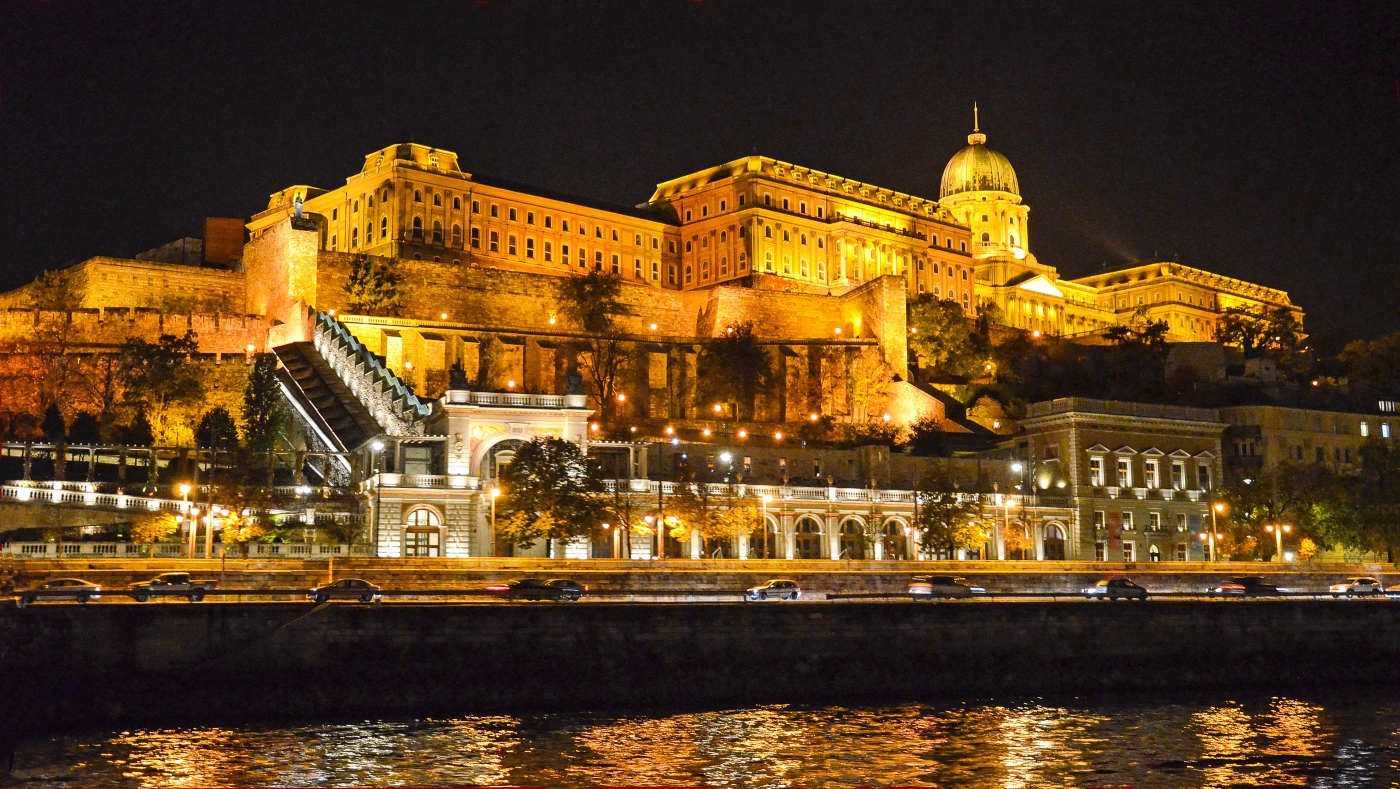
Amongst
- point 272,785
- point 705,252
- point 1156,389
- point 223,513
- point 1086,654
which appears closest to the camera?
point 272,785

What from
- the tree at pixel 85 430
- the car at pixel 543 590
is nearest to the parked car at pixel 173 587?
the car at pixel 543 590

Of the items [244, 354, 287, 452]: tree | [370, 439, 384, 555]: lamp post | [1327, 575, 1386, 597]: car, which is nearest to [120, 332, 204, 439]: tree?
[244, 354, 287, 452]: tree

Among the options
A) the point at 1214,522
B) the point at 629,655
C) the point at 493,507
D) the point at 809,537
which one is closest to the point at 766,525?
the point at 809,537

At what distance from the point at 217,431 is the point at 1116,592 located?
160 ft

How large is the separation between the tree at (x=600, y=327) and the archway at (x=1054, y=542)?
89.9 ft

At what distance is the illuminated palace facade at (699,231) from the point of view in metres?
138

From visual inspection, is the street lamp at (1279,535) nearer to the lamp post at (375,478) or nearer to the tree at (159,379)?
the lamp post at (375,478)

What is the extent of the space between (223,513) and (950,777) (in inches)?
1579

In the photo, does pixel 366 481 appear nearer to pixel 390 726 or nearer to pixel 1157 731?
pixel 390 726

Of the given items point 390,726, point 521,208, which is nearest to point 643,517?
point 390,726

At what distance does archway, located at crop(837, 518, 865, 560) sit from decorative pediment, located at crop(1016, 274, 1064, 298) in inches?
3958

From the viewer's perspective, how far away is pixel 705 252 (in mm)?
157125

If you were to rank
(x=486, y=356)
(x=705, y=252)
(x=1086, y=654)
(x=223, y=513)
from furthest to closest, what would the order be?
1. (x=705, y=252)
2. (x=486, y=356)
3. (x=223, y=513)
4. (x=1086, y=654)

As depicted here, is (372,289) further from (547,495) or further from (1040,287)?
(1040,287)
